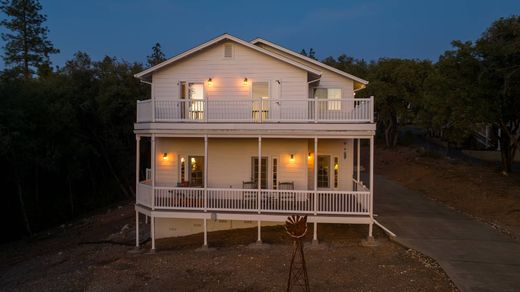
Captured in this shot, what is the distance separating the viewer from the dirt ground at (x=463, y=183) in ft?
59.5

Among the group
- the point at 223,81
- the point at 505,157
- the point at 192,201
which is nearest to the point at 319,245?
the point at 192,201

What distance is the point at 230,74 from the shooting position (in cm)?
1647

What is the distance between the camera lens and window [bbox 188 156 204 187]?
56.0ft

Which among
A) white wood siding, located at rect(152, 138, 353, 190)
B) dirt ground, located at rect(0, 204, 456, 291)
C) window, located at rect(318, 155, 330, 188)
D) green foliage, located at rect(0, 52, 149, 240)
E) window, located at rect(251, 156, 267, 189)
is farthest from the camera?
green foliage, located at rect(0, 52, 149, 240)

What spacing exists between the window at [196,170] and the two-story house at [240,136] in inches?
1.8

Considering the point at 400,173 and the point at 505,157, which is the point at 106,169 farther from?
the point at 505,157

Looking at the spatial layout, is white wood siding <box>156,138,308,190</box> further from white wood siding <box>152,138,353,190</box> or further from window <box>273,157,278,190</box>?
window <box>273,157,278,190</box>

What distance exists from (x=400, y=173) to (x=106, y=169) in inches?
1074

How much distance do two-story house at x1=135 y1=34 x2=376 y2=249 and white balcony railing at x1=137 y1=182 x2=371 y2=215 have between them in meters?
0.04

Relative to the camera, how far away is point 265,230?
52.6ft

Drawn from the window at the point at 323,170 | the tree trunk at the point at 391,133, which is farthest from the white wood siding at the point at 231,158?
the tree trunk at the point at 391,133

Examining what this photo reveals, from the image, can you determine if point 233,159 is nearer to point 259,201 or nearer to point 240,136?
point 240,136

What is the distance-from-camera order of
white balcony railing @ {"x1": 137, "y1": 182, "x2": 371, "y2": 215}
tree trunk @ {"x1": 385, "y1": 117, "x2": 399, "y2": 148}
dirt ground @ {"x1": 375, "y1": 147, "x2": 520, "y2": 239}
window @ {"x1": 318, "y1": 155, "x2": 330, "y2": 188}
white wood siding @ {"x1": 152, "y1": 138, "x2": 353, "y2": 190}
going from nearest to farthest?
white balcony railing @ {"x1": 137, "y1": 182, "x2": 371, "y2": 215} < white wood siding @ {"x1": 152, "y1": 138, "x2": 353, "y2": 190} < window @ {"x1": 318, "y1": 155, "x2": 330, "y2": 188} < dirt ground @ {"x1": 375, "y1": 147, "x2": 520, "y2": 239} < tree trunk @ {"x1": 385, "y1": 117, "x2": 399, "y2": 148}

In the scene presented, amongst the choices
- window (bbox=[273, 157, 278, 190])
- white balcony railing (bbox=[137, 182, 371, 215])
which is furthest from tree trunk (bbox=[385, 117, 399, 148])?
white balcony railing (bbox=[137, 182, 371, 215])
